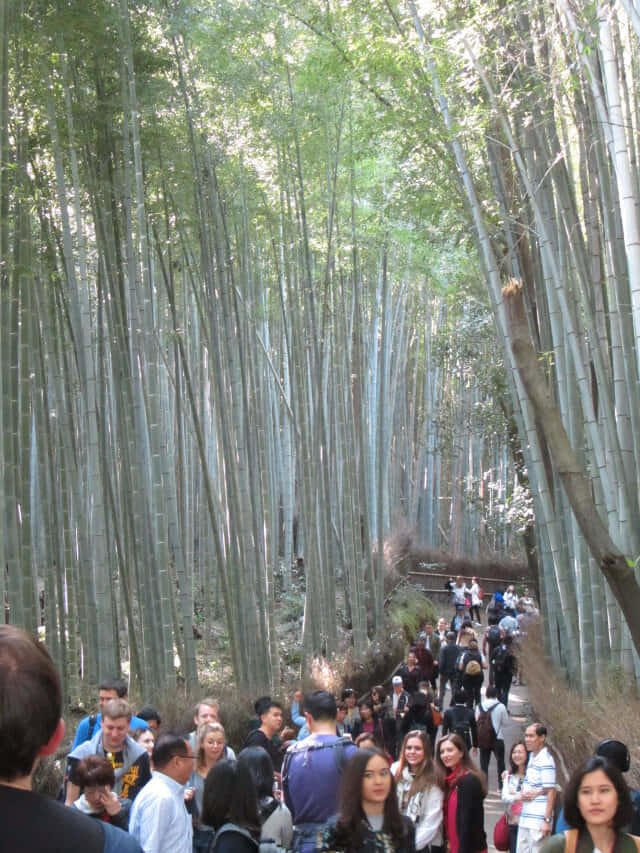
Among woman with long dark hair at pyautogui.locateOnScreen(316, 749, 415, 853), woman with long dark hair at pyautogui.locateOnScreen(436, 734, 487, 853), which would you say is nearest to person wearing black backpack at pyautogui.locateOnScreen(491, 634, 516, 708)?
woman with long dark hair at pyautogui.locateOnScreen(436, 734, 487, 853)

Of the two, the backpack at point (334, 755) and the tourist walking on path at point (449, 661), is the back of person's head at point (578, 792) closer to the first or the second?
the backpack at point (334, 755)

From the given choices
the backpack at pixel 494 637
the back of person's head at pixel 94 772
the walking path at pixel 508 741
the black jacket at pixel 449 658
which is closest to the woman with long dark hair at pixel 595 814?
the back of person's head at pixel 94 772

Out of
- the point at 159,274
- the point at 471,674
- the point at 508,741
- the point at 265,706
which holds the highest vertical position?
the point at 159,274

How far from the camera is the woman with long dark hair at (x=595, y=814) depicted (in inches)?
86.1

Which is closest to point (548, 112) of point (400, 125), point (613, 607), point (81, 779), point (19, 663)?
point (400, 125)

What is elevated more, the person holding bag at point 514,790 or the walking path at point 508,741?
the person holding bag at point 514,790

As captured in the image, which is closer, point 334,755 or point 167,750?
point 167,750

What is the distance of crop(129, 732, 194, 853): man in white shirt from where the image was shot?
99.4 inches

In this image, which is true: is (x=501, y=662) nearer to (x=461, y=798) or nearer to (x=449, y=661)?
(x=449, y=661)

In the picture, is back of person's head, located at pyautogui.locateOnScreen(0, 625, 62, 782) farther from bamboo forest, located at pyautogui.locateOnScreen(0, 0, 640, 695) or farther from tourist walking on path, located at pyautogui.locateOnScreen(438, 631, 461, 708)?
tourist walking on path, located at pyautogui.locateOnScreen(438, 631, 461, 708)

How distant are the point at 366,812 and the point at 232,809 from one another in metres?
0.35

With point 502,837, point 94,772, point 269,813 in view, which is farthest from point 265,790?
point 502,837

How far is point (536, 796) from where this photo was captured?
150 inches

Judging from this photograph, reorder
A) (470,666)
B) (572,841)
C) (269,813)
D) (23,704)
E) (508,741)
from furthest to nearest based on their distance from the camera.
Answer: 1. (508,741)
2. (470,666)
3. (269,813)
4. (572,841)
5. (23,704)
